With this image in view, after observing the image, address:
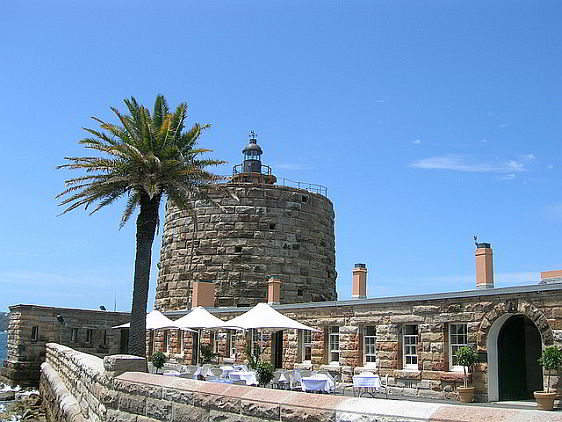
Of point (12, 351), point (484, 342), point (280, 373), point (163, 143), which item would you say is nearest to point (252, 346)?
point (280, 373)

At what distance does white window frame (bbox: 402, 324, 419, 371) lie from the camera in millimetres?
19297

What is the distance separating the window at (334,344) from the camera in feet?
71.5

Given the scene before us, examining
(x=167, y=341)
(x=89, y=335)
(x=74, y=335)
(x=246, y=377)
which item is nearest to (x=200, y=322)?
(x=246, y=377)

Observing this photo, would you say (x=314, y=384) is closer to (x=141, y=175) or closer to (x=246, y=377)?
(x=246, y=377)

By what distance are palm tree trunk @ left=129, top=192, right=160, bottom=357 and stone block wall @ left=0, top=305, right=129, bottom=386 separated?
16022 mm

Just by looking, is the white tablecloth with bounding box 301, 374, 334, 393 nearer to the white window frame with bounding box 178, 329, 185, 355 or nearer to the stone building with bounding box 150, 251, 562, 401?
the stone building with bounding box 150, 251, 562, 401

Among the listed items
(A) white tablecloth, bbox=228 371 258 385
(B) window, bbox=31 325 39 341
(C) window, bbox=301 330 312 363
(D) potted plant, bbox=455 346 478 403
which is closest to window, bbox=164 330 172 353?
(B) window, bbox=31 325 39 341

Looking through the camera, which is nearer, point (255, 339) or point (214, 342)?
point (255, 339)

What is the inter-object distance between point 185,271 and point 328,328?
1673cm

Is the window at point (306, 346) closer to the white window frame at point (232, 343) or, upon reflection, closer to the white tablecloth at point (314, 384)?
the white window frame at point (232, 343)

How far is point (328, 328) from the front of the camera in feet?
72.5

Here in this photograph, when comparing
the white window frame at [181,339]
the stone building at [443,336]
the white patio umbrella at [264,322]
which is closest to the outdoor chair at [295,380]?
the white patio umbrella at [264,322]

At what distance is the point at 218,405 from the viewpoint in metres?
7.64

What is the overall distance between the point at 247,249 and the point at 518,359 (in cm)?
2065
